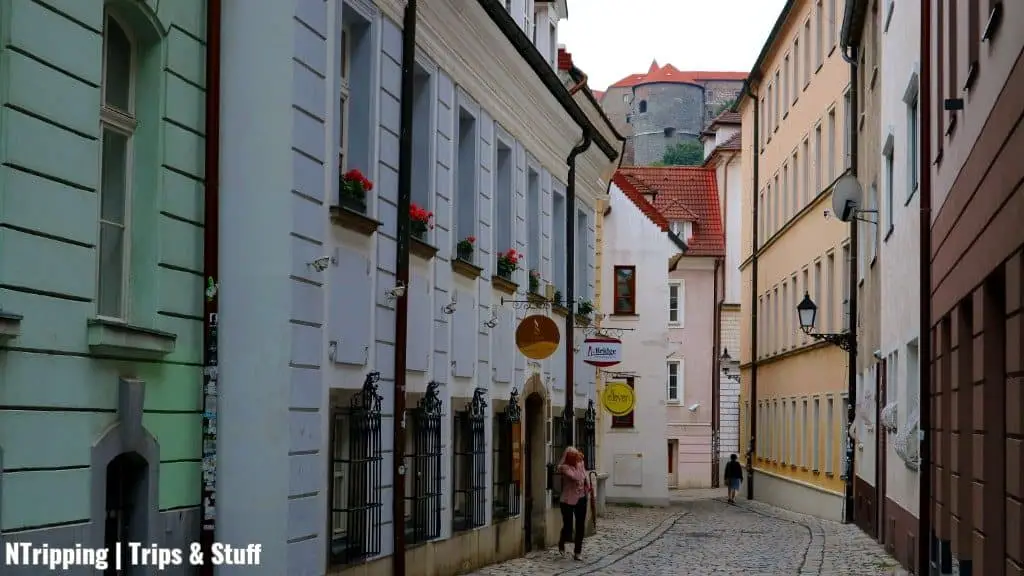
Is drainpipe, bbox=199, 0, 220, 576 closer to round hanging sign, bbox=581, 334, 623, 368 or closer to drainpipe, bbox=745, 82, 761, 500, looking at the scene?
round hanging sign, bbox=581, 334, 623, 368

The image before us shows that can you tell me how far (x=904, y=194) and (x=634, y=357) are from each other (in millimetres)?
22112

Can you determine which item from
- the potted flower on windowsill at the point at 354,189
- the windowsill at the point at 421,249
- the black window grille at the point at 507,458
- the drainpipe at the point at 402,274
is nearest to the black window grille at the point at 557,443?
the black window grille at the point at 507,458

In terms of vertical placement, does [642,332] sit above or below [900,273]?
above

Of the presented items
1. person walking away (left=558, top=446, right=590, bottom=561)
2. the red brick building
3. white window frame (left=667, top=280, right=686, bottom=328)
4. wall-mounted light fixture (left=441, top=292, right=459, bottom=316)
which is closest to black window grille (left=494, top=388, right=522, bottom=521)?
person walking away (left=558, top=446, right=590, bottom=561)

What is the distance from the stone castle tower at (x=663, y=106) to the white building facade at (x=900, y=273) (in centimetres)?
11604

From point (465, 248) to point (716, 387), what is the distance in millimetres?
42039

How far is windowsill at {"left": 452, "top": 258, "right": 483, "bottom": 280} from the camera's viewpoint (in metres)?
18.6

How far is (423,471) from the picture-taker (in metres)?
17.2

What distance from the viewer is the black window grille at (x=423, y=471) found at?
16.8 m

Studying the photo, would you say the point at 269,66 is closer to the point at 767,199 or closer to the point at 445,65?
the point at 445,65

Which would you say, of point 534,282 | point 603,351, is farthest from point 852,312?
point 534,282

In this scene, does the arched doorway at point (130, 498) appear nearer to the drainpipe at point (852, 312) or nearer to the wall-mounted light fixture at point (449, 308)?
the wall-mounted light fixture at point (449, 308)

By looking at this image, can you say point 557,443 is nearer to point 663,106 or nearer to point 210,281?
point 210,281

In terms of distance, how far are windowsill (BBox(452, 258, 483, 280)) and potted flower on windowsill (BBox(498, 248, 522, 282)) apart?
1.51m
